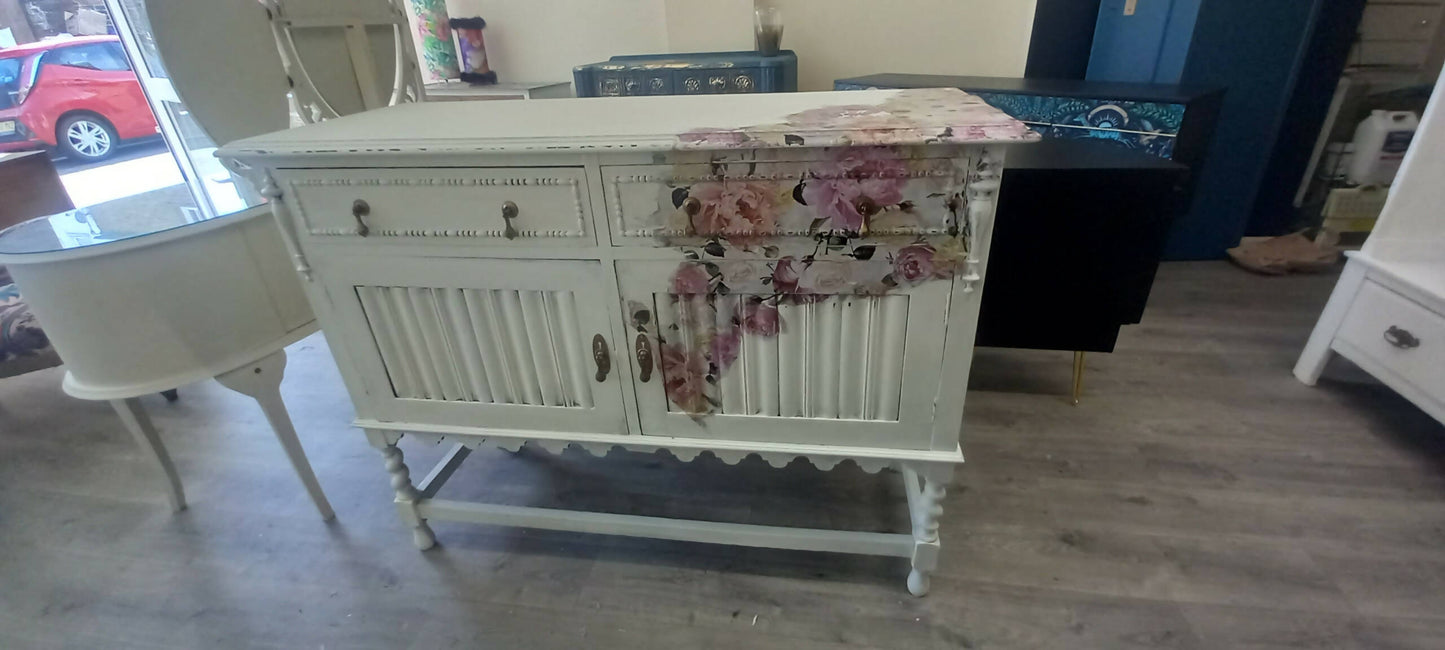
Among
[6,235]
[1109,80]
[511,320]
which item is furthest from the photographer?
[1109,80]

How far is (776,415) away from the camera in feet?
3.59

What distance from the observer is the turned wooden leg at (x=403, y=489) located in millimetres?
1277

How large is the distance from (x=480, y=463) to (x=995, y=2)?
298 centimetres

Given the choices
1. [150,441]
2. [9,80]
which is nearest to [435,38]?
[9,80]

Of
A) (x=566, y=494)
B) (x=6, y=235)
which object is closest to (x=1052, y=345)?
(x=566, y=494)

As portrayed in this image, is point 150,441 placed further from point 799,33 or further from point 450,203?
point 799,33

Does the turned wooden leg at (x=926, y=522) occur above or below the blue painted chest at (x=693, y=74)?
below

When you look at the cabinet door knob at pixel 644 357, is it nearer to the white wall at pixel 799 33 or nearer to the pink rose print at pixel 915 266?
the pink rose print at pixel 915 266

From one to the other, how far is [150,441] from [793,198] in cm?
169

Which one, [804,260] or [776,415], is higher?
[804,260]

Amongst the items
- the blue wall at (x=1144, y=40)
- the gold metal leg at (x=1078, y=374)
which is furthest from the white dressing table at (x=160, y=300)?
the blue wall at (x=1144, y=40)

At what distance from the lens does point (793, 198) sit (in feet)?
2.88

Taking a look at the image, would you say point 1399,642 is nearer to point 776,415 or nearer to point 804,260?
point 776,415

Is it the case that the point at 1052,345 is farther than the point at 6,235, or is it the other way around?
the point at 1052,345
